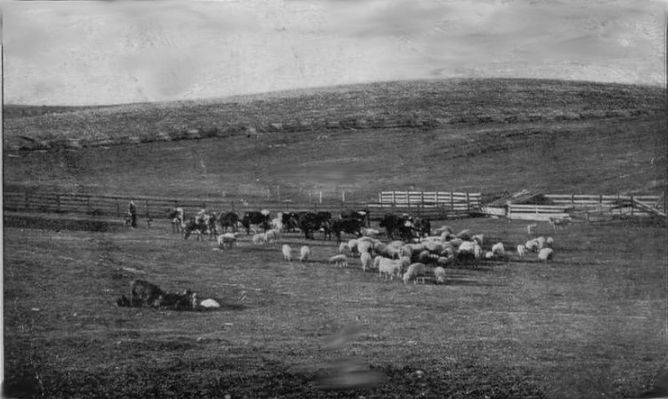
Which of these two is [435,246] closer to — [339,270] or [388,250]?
[388,250]

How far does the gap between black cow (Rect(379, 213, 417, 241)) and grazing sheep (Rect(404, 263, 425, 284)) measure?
0.23 meters

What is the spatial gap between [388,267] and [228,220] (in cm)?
127

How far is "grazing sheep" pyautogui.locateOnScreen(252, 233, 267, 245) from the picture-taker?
7.60 metres

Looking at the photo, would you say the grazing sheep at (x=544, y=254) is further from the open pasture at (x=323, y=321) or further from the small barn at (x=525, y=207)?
the small barn at (x=525, y=207)

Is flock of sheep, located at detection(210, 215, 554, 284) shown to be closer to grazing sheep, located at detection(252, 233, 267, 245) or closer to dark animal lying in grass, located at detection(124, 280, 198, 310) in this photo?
grazing sheep, located at detection(252, 233, 267, 245)

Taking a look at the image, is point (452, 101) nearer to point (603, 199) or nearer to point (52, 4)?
point (603, 199)

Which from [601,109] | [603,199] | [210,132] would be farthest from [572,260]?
[210,132]

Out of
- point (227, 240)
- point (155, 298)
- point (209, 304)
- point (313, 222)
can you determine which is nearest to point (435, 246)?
point (313, 222)

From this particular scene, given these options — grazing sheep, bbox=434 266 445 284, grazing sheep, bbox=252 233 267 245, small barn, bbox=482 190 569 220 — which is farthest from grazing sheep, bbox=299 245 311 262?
small barn, bbox=482 190 569 220

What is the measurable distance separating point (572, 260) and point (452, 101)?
157cm

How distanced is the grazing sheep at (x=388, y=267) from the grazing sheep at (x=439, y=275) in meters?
0.29

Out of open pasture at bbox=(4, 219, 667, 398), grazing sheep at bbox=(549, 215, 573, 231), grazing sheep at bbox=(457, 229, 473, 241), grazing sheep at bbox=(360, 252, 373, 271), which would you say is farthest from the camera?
grazing sheep at bbox=(549, 215, 573, 231)

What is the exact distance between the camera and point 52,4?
24.5ft

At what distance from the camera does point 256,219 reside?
24.9 ft
